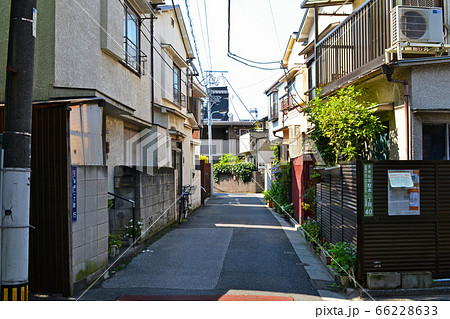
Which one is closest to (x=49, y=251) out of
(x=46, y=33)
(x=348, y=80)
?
(x=46, y=33)

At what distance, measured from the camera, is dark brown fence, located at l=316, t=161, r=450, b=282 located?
21.6ft

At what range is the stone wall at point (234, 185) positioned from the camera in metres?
39.2

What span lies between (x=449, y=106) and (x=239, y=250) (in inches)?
222

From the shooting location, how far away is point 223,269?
8.08m

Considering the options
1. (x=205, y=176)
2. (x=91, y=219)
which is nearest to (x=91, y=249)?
(x=91, y=219)

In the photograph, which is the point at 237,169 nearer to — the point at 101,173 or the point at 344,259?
the point at 101,173

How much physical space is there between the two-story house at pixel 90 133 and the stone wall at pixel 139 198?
0.02m

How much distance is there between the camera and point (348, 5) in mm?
13156

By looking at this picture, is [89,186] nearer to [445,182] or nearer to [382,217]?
[382,217]

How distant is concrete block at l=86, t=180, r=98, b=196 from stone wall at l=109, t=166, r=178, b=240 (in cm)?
265

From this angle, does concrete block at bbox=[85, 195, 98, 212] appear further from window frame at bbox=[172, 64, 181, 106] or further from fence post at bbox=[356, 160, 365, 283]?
window frame at bbox=[172, 64, 181, 106]

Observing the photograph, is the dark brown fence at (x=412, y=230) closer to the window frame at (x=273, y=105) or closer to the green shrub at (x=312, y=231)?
the green shrub at (x=312, y=231)

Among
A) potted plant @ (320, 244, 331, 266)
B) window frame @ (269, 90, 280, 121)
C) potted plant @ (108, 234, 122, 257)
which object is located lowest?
potted plant @ (320, 244, 331, 266)

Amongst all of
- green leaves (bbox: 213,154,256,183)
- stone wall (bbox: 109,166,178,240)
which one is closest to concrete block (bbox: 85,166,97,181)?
stone wall (bbox: 109,166,178,240)
